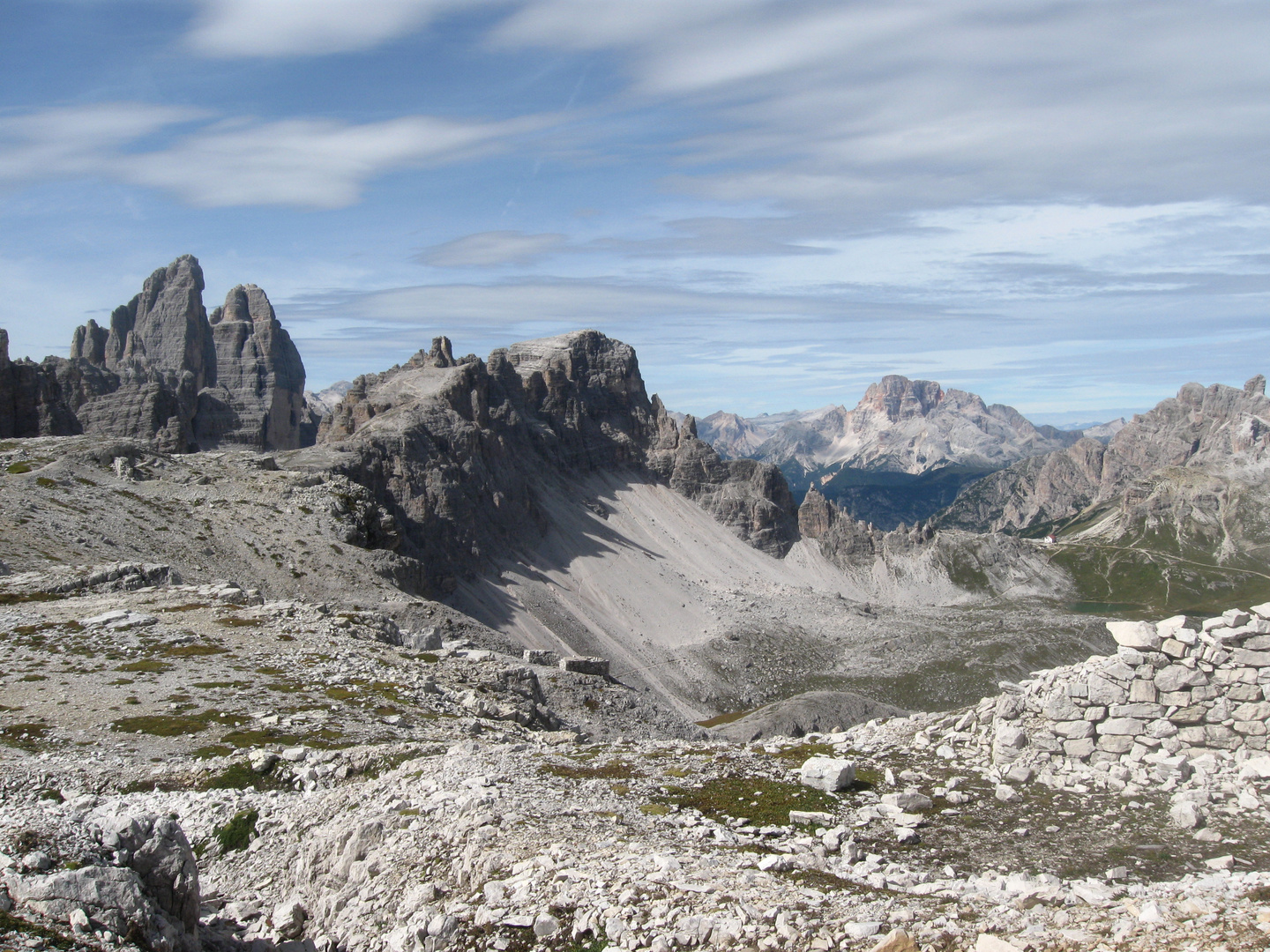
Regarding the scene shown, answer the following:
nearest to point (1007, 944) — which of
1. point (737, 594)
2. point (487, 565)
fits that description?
point (487, 565)

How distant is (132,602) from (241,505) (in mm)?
47945

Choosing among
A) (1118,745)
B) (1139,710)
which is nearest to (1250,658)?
(1139,710)

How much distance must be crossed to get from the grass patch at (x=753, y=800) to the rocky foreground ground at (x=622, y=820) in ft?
0.35

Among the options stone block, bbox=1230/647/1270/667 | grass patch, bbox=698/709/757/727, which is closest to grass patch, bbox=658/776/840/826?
stone block, bbox=1230/647/1270/667

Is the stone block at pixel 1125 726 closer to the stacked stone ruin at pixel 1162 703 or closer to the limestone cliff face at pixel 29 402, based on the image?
the stacked stone ruin at pixel 1162 703

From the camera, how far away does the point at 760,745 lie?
32500 mm

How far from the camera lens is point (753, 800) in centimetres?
2488

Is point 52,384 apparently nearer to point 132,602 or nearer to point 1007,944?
point 132,602

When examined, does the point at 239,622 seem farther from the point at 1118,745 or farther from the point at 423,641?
the point at 1118,745

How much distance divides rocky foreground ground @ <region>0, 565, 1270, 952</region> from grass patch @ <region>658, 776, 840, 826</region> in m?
0.11

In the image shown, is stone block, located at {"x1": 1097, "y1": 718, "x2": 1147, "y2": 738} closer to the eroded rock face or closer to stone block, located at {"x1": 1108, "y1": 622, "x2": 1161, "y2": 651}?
stone block, located at {"x1": 1108, "y1": 622, "x2": 1161, "y2": 651}

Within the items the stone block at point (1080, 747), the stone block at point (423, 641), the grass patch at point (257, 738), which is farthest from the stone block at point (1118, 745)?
the stone block at point (423, 641)

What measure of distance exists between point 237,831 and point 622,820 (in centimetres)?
1066

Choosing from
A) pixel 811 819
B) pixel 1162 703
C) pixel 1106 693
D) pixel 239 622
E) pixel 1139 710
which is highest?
pixel 239 622
